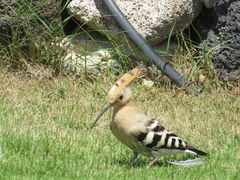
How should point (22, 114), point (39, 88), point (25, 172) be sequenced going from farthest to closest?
point (39, 88)
point (22, 114)
point (25, 172)

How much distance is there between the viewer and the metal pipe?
892cm

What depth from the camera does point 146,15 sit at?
9164mm

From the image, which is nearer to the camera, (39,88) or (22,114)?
(22,114)

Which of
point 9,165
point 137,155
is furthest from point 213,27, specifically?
point 9,165

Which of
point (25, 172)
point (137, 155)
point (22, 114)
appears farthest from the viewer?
point (22, 114)

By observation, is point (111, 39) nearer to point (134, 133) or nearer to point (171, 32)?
point (171, 32)

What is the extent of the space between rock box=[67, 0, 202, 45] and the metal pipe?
0.23 metres

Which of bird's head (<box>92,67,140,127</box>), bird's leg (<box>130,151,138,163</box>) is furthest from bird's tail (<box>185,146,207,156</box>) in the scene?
bird's head (<box>92,67,140,127</box>)

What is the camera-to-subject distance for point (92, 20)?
920cm

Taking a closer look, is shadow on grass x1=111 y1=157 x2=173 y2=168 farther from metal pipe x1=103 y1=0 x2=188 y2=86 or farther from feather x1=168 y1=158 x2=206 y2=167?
metal pipe x1=103 y1=0 x2=188 y2=86

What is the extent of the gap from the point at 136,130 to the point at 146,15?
10.5 ft

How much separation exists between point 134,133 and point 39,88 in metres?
2.82

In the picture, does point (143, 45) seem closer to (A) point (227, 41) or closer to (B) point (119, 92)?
(A) point (227, 41)

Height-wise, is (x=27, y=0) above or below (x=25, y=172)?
above
